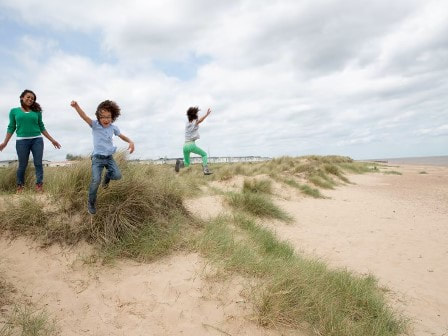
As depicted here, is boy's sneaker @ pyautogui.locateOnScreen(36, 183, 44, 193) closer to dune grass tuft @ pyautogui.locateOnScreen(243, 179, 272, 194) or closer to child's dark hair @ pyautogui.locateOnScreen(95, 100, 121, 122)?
child's dark hair @ pyautogui.locateOnScreen(95, 100, 121, 122)

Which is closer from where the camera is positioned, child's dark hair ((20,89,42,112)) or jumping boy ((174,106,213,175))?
child's dark hair ((20,89,42,112))

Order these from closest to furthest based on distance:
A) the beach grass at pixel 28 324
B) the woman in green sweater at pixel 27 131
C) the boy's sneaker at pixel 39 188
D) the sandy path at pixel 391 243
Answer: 1. the beach grass at pixel 28 324
2. the sandy path at pixel 391 243
3. the boy's sneaker at pixel 39 188
4. the woman in green sweater at pixel 27 131

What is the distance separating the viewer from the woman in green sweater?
5.29 metres

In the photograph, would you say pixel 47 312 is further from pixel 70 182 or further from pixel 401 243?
pixel 401 243

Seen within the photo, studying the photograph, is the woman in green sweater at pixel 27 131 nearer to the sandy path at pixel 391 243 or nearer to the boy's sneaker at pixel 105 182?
the boy's sneaker at pixel 105 182

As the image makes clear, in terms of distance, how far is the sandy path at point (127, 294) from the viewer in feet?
9.90

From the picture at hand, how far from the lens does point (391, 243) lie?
680 centimetres

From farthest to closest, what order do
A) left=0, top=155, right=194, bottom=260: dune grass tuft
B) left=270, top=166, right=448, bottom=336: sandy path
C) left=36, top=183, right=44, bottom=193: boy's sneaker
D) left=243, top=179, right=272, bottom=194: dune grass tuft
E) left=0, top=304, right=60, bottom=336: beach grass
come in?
left=243, top=179, right=272, bottom=194: dune grass tuft, left=36, top=183, right=44, bottom=193: boy's sneaker, left=270, top=166, right=448, bottom=336: sandy path, left=0, top=155, right=194, bottom=260: dune grass tuft, left=0, top=304, right=60, bottom=336: beach grass

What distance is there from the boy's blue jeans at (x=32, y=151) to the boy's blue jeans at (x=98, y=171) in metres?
1.82

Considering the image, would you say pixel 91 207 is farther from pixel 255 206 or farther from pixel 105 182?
pixel 255 206

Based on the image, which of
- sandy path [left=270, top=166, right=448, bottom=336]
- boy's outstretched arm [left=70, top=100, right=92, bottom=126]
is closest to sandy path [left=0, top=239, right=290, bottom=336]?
boy's outstretched arm [left=70, top=100, right=92, bottom=126]

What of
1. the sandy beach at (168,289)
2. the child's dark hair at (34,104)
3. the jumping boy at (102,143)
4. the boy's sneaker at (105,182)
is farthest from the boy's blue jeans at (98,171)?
the child's dark hair at (34,104)

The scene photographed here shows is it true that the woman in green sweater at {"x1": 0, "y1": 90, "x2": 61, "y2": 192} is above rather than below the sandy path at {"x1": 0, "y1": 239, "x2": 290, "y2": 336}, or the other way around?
above

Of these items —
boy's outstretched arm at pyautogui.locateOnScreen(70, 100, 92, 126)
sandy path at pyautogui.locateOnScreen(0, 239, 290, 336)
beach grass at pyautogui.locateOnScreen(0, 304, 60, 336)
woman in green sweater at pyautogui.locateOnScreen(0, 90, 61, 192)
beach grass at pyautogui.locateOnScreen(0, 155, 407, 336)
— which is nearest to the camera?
beach grass at pyautogui.locateOnScreen(0, 304, 60, 336)
